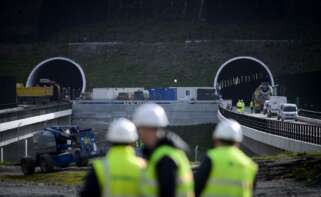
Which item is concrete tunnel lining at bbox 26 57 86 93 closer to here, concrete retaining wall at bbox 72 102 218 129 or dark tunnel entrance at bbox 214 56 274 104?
concrete retaining wall at bbox 72 102 218 129

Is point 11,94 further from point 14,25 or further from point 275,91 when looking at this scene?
point 14,25

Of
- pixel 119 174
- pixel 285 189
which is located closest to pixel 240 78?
pixel 285 189

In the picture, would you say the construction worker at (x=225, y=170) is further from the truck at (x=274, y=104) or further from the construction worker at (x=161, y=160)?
→ the truck at (x=274, y=104)

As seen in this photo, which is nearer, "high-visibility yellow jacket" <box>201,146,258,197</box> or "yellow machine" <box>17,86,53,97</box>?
"high-visibility yellow jacket" <box>201,146,258,197</box>

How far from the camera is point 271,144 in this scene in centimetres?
3719

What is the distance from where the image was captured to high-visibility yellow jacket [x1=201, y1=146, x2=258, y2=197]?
7.43m

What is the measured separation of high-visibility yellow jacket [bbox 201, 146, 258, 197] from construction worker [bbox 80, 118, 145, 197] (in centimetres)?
77

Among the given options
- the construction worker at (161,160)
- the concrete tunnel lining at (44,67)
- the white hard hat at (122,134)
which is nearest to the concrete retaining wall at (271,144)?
the white hard hat at (122,134)

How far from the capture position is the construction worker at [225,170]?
24.4 feet

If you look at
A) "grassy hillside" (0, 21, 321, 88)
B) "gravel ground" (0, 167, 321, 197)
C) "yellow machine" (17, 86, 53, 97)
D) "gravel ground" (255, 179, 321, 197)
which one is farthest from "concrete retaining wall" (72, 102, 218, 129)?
"gravel ground" (255, 179, 321, 197)

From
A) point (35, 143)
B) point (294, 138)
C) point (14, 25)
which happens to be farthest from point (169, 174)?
point (14, 25)

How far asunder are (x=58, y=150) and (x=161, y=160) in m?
22.7

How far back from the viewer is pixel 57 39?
3302 inches

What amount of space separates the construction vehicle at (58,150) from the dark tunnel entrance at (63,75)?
45.1 metres
